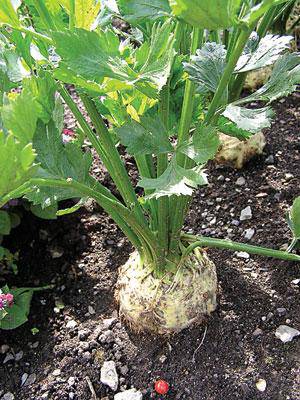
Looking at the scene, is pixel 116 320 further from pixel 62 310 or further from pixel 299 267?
pixel 299 267

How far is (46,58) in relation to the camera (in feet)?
3.18

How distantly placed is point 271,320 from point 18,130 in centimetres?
79

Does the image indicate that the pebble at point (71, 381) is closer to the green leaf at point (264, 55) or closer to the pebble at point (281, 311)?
the pebble at point (281, 311)

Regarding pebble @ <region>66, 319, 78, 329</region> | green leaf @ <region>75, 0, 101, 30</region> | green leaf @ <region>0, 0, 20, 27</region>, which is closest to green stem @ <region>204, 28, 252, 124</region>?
green leaf @ <region>75, 0, 101, 30</region>

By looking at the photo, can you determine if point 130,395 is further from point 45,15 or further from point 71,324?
point 45,15

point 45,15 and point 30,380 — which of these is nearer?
point 45,15

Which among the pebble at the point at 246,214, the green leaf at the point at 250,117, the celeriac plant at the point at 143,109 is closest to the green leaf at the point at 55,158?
the celeriac plant at the point at 143,109

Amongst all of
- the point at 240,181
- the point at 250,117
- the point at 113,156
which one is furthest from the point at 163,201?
the point at 240,181

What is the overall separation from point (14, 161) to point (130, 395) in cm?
→ 70

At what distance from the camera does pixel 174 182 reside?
0.90 metres

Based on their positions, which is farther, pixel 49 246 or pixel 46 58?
pixel 49 246

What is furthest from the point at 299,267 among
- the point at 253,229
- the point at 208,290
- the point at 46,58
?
the point at 46,58

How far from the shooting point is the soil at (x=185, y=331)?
1.23 metres

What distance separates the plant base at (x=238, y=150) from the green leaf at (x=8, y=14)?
3.06 feet
